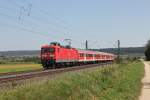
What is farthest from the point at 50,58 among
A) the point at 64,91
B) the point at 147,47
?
the point at 147,47

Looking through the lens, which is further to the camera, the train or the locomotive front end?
the train

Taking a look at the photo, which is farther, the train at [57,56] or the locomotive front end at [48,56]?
the train at [57,56]

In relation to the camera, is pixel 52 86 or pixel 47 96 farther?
pixel 52 86

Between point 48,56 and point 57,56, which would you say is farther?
point 57,56

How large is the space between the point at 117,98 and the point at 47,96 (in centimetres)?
501

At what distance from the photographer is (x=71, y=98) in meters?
14.4

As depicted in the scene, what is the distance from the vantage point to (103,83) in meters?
23.0

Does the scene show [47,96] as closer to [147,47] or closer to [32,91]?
[32,91]

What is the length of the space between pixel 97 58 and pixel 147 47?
73.4 meters

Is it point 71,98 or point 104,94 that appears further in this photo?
point 104,94

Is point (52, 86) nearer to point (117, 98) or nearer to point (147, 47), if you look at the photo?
point (117, 98)

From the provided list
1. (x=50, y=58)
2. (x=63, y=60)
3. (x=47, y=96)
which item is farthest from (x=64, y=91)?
(x=63, y=60)

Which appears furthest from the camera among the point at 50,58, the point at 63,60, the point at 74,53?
the point at 74,53

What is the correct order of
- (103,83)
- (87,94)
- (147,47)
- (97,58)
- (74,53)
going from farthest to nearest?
(147,47) < (97,58) < (74,53) < (103,83) < (87,94)
